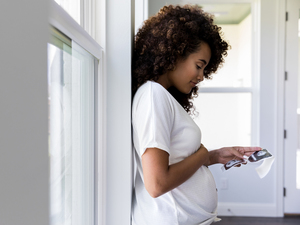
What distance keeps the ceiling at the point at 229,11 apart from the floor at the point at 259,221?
2197 millimetres

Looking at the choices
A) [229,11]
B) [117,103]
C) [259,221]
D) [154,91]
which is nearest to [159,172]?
[154,91]

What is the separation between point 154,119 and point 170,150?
0.54ft

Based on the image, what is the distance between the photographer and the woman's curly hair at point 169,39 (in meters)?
1.09

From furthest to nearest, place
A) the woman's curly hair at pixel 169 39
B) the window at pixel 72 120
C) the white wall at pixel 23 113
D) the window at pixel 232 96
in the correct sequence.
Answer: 1. the window at pixel 232 96
2. the woman's curly hair at pixel 169 39
3. the window at pixel 72 120
4. the white wall at pixel 23 113

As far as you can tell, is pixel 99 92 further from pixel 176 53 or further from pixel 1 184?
pixel 1 184

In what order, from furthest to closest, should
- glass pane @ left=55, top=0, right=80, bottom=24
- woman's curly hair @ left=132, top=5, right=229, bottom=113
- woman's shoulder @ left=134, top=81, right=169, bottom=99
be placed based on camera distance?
woman's curly hair @ left=132, top=5, right=229, bottom=113
woman's shoulder @ left=134, top=81, right=169, bottom=99
glass pane @ left=55, top=0, right=80, bottom=24

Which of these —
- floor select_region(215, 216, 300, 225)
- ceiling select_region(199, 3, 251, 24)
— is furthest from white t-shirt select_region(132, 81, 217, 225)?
ceiling select_region(199, 3, 251, 24)

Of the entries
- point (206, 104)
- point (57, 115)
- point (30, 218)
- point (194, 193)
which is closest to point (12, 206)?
point (30, 218)

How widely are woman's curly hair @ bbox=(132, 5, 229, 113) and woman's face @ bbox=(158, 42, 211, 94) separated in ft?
0.07

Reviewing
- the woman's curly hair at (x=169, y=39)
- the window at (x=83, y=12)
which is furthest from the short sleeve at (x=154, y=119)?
the window at (x=83, y=12)

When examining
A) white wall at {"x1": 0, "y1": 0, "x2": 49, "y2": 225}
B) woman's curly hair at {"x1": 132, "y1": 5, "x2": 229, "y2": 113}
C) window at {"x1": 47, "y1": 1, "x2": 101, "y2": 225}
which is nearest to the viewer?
white wall at {"x1": 0, "y1": 0, "x2": 49, "y2": 225}

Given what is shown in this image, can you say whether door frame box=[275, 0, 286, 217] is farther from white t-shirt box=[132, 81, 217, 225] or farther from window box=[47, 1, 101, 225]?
window box=[47, 1, 101, 225]

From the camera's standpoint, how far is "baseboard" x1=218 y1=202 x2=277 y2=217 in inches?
138

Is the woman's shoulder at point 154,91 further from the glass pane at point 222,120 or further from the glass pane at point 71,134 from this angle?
the glass pane at point 222,120
